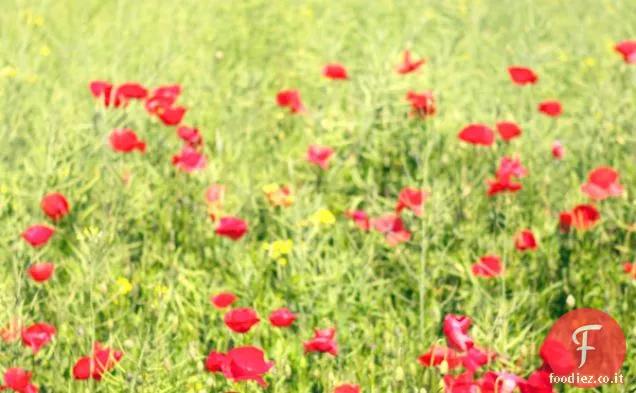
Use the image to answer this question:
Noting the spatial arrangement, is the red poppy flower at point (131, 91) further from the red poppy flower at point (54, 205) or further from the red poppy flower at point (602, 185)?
the red poppy flower at point (602, 185)

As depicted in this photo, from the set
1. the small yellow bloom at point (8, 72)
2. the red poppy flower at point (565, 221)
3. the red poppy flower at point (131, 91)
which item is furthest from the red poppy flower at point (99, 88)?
the red poppy flower at point (565, 221)

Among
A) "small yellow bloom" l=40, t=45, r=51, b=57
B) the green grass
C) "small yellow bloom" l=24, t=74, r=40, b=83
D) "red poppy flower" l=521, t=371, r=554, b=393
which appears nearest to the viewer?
"red poppy flower" l=521, t=371, r=554, b=393

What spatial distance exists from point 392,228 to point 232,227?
0.41m

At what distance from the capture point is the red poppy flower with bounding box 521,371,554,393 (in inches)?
60.5

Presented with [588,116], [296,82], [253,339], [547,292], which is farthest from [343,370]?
[296,82]

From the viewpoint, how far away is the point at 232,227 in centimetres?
229

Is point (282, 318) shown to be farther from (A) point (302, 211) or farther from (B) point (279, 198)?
(B) point (279, 198)

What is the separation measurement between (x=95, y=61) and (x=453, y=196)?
1866mm

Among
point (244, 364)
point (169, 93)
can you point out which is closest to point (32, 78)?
point (169, 93)

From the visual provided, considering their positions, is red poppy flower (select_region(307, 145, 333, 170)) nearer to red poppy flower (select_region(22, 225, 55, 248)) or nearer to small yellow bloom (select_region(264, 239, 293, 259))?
small yellow bloom (select_region(264, 239, 293, 259))

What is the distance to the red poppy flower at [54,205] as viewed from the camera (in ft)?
7.79

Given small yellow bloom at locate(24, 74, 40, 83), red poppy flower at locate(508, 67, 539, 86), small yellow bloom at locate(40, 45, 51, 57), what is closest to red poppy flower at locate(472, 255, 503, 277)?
red poppy flower at locate(508, 67, 539, 86)

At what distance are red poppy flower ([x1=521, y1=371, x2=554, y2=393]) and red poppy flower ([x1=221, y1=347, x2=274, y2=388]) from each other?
408 millimetres

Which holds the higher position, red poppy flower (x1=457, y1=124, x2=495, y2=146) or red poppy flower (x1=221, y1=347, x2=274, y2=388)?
red poppy flower (x1=457, y1=124, x2=495, y2=146)
